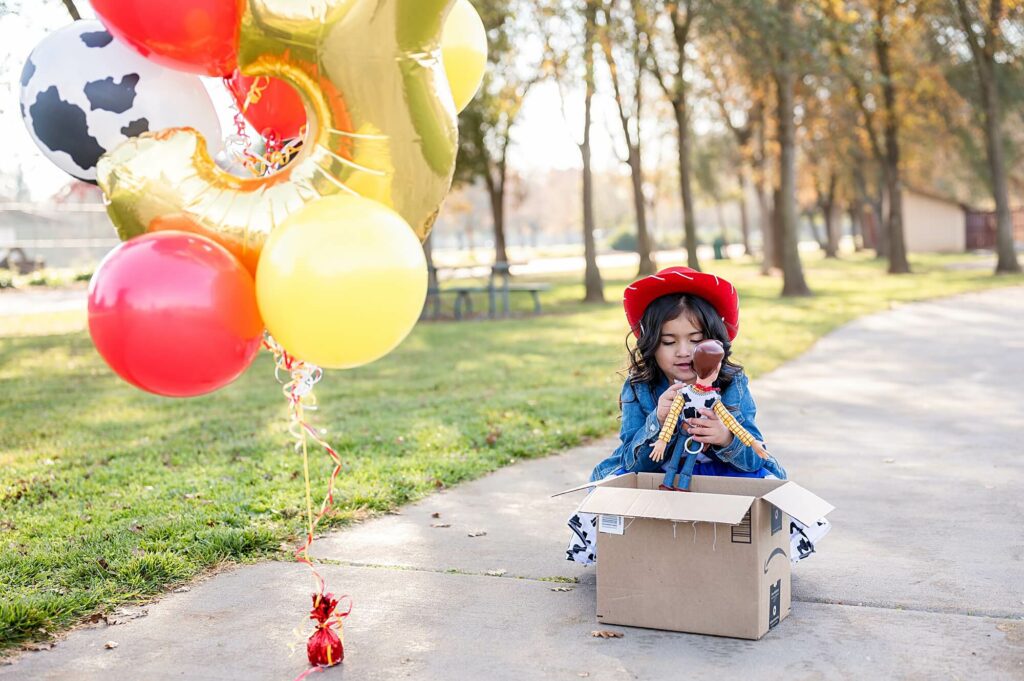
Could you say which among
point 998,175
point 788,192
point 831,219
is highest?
point 998,175

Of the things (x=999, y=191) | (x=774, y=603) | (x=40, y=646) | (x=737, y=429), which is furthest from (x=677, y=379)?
(x=999, y=191)

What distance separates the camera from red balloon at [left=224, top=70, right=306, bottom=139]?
3.47 metres

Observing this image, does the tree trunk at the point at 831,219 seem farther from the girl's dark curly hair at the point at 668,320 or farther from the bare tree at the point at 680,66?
the girl's dark curly hair at the point at 668,320

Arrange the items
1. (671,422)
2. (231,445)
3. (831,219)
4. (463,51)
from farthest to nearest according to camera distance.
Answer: (831,219), (231,445), (463,51), (671,422)

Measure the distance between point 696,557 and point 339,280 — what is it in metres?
1.52

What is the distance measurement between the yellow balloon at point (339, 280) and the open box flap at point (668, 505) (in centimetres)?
99

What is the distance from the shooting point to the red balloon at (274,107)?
347 cm

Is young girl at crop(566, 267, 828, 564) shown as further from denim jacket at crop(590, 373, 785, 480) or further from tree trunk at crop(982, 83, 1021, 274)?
tree trunk at crop(982, 83, 1021, 274)

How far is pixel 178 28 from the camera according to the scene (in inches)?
118

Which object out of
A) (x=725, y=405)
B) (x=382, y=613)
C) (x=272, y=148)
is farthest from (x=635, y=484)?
(x=272, y=148)

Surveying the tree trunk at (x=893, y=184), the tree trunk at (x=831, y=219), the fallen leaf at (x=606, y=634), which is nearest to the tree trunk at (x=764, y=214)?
the tree trunk at (x=893, y=184)

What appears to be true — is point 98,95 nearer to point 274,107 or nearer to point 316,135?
point 274,107

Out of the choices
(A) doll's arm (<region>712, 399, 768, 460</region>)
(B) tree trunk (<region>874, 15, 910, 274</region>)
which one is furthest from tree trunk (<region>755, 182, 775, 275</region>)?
(A) doll's arm (<region>712, 399, 768, 460</region>)

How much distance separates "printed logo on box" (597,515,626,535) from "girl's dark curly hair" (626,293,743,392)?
0.71 meters
